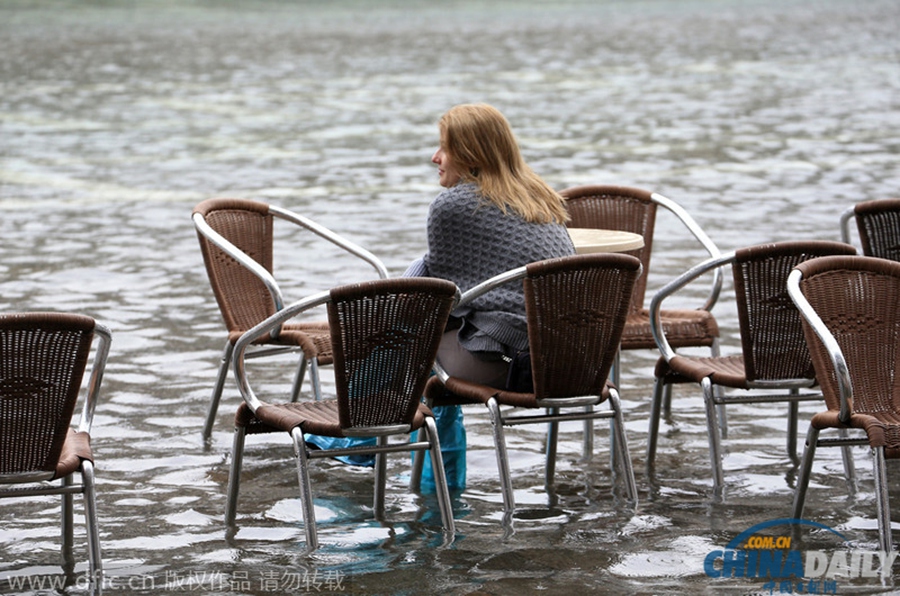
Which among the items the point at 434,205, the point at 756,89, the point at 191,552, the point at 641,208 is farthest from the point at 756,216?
the point at 756,89

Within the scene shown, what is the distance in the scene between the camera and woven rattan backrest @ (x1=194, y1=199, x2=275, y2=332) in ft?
19.6

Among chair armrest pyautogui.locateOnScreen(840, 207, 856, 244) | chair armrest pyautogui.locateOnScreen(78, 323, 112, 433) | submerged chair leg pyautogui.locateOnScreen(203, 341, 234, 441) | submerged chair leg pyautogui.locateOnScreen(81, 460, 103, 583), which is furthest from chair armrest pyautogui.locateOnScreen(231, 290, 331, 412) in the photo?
chair armrest pyautogui.locateOnScreen(840, 207, 856, 244)

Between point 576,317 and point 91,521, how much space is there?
1672 millimetres

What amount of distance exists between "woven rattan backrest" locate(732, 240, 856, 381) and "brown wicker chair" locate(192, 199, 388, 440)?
5.21 feet

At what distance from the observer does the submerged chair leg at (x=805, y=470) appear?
15.5 ft

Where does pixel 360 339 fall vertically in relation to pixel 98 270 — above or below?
above

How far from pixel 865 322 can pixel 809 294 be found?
0.21 m

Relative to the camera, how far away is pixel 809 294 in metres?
4.81

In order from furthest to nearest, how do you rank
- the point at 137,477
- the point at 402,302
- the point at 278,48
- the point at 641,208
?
the point at 278,48 < the point at 641,208 < the point at 137,477 < the point at 402,302

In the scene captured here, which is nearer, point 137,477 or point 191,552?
point 191,552

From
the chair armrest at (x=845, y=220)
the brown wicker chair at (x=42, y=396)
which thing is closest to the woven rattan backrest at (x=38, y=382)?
the brown wicker chair at (x=42, y=396)

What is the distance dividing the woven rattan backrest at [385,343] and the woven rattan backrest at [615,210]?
2.03 meters

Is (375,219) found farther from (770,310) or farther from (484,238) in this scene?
(770,310)

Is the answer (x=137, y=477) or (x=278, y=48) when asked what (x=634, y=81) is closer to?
(x=278, y=48)
